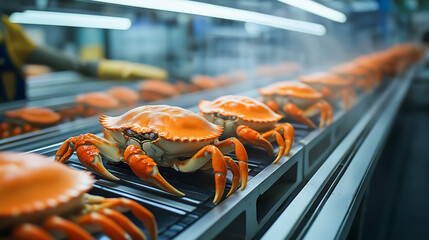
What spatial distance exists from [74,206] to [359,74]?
323cm

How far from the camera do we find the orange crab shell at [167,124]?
1.09 metres

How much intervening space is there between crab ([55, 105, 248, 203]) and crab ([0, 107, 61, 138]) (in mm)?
1139

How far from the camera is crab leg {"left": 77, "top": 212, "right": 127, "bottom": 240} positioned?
70 centimetres

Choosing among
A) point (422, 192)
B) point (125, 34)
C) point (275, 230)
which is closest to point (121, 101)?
point (275, 230)

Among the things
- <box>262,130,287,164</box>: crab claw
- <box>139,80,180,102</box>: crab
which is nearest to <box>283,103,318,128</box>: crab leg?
<box>262,130,287,164</box>: crab claw

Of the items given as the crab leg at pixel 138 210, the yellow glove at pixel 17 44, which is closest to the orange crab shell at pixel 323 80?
the crab leg at pixel 138 210

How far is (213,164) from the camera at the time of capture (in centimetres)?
103

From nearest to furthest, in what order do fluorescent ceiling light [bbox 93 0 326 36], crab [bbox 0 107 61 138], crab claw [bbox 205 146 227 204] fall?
crab claw [bbox 205 146 227 204] → fluorescent ceiling light [bbox 93 0 326 36] → crab [bbox 0 107 61 138]

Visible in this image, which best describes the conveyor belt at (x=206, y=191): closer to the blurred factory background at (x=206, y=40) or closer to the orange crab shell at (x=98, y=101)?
the orange crab shell at (x=98, y=101)

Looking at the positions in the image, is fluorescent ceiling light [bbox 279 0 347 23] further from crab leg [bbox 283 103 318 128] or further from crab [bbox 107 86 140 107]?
crab [bbox 107 86 140 107]

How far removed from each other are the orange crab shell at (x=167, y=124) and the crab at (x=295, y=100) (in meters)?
0.85

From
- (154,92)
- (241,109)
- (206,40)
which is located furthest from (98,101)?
(206,40)

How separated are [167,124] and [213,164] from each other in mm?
216

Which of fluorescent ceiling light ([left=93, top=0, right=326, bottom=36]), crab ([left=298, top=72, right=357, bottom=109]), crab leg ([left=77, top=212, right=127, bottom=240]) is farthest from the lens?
crab ([left=298, top=72, right=357, bottom=109])
